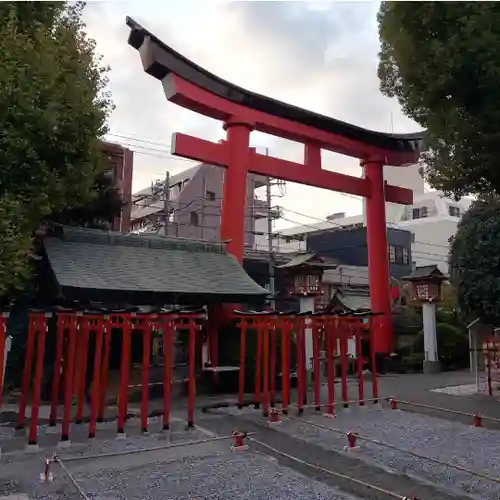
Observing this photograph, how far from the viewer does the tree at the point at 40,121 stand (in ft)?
29.9

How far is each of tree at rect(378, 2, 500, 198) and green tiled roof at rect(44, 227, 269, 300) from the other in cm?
570

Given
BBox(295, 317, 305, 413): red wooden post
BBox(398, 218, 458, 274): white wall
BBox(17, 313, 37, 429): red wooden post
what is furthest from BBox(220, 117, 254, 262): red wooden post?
BBox(398, 218, 458, 274): white wall

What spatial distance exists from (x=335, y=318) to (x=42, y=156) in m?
7.12

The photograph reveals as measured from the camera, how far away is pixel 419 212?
→ 43438 mm

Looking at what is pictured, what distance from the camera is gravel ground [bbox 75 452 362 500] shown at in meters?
5.98

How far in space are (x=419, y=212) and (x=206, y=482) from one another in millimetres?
40436

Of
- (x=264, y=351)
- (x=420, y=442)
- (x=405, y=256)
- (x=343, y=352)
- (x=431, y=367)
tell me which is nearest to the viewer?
(x=420, y=442)

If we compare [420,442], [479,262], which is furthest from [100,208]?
[420,442]

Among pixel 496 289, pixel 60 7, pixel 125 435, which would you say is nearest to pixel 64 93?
pixel 60 7

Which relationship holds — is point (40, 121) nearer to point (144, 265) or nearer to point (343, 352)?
point (144, 265)

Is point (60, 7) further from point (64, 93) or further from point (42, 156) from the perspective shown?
point (42, 156)

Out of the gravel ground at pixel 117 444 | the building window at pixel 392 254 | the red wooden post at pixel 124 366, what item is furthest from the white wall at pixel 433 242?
the red wooden post at pixel 124 366

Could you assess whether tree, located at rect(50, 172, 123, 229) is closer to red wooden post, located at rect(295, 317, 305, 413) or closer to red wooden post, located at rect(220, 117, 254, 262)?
red wooden post, located at rect(220, 117, 254, 262)

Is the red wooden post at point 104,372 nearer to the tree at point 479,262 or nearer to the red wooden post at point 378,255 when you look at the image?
the tree at point 479,262
